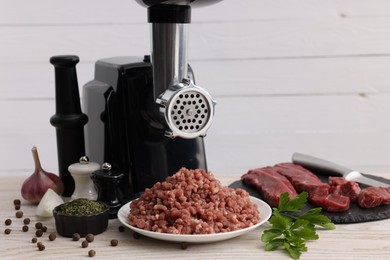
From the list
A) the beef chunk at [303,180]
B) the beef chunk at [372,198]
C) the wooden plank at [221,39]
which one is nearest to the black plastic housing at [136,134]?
the beef chunk at [303,180]

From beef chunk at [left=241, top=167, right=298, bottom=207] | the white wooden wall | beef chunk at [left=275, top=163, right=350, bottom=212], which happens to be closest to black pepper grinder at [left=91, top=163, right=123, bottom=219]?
beef chunk at [left=241, top=167, right=298, bottom=207]

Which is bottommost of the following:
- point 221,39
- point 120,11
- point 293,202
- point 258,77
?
point 293,202

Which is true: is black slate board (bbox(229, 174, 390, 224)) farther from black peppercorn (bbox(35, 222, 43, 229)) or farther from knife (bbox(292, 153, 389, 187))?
black peppercorn (bbox(35, 222, 43, 229))

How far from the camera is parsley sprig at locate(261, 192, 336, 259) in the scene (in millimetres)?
1406

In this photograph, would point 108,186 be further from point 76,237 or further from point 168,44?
point 168,44

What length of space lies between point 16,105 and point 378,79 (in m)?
1.61

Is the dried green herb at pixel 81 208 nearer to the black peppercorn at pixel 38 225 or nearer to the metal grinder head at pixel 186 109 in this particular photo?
the black peppercorn at pixel 38 225

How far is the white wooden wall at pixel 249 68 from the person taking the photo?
9.20 ft

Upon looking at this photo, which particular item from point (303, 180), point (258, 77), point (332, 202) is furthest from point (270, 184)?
point (258, 77)

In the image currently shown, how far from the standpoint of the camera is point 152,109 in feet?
5.72

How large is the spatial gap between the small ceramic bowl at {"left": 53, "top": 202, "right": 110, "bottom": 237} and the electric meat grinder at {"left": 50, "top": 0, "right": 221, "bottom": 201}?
0.23 m

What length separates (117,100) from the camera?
5.83 feet

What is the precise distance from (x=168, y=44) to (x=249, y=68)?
123 cm

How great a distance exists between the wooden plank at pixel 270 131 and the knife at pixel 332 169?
2.48 feet
